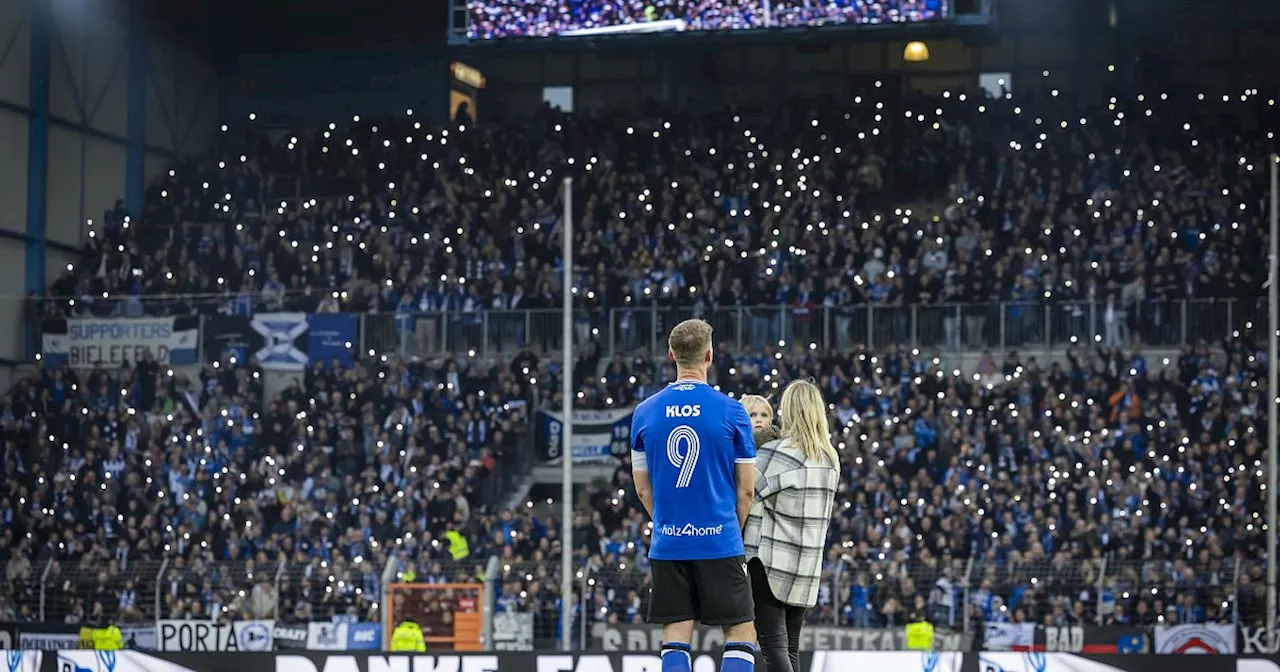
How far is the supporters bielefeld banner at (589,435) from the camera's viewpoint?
2961 centimetres

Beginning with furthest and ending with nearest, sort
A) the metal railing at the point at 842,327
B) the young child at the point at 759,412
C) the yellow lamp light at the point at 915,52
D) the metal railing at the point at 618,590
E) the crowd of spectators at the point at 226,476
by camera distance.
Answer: the yellow lamp light at the point at 915,52, the metal railing at the point at 842,327, the crowd of spectators at the point at 226,476, the metal railing at the point at 618,590, the young child at the point at 759,412

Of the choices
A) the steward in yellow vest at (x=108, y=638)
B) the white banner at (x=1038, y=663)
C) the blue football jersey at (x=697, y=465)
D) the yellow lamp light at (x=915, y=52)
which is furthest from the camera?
the yellow lamp light at (x=915, y=52)

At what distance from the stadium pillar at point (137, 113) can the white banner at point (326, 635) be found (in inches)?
593

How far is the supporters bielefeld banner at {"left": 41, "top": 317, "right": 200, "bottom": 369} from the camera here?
32.7 metres

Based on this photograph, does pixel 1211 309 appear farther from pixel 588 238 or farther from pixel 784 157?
pixel 588 238

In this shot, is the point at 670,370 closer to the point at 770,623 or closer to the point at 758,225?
the point at 758,225

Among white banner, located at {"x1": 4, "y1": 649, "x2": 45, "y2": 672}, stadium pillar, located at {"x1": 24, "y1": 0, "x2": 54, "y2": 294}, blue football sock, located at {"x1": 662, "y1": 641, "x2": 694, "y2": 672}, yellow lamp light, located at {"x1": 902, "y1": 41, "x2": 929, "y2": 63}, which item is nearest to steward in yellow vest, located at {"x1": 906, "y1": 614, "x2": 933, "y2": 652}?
white banner, located at {"x1": 4, "y1": 649, "x2": 45, "y2": 672}

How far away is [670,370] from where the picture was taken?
3050cm

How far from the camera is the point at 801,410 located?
8.66 m

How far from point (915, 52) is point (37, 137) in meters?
16.5

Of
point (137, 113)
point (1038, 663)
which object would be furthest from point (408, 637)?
point (137, 113)

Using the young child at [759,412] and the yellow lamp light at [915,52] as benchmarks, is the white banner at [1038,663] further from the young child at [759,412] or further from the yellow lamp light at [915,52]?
the yellow lamp light at [915,52]

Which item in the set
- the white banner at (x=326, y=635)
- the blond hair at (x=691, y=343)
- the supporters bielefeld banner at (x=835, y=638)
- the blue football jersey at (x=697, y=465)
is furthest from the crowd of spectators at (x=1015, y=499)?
the blond hair at (x=691, y=343)

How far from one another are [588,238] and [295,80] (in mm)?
10565
